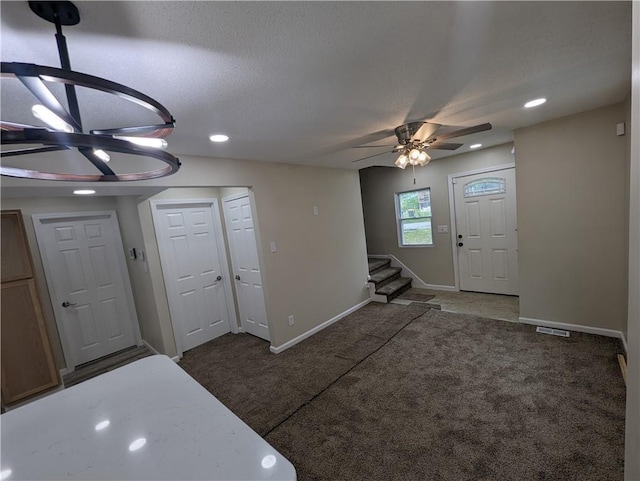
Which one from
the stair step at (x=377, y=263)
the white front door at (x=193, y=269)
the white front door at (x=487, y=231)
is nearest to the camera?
the white front door at (x=193, y=269)

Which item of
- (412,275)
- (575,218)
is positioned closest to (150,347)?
(412,275)

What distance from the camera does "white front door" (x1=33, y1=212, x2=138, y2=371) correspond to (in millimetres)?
3484

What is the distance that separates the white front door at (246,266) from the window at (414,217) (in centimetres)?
315

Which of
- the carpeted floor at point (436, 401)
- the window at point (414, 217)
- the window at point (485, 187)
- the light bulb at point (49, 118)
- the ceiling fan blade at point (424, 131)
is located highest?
the ceiling fan blade at point (424, 131)

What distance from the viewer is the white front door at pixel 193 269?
12.0 ft

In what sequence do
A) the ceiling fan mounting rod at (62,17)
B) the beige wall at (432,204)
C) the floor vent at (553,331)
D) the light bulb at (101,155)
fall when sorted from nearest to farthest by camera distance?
1. the ceiling fan mounting rod at (62,17)
2. the light bulb at (101,155)
3. the floor vent at (553,331)
4. the beige wall at (432,204)

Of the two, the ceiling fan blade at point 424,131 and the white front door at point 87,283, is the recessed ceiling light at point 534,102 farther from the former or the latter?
the white front door at point 87,283

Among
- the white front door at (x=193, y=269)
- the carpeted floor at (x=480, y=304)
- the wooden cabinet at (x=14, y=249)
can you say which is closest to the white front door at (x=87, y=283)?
the wooden cabinet at (x=14, y=249)

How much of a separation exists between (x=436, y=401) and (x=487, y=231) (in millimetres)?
3264

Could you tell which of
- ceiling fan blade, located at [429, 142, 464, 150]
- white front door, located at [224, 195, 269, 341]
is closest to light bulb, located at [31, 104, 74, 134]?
ceiling fan blade, located at [429, 142, 464, 150]

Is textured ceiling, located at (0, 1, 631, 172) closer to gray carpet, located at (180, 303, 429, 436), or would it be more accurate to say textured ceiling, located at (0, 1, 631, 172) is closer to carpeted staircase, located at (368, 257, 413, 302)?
gray carpet, located at (180, 303, 429, 436)

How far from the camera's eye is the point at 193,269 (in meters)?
3.94

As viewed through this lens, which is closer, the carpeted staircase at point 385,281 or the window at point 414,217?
the carpeted staircase at point 385,281

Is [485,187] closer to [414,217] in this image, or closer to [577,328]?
[414,217]
